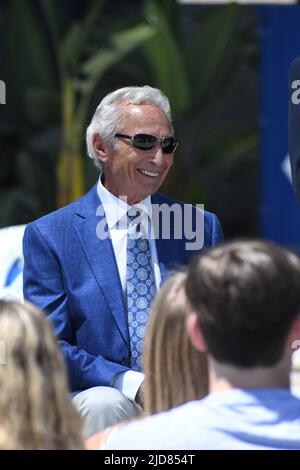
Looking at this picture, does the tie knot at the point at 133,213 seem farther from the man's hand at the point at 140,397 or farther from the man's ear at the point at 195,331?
the man's ear at the point at 195,331

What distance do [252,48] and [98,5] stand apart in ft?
4.54

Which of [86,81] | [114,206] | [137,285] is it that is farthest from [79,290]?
[86,81]

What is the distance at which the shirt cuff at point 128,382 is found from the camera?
303cm

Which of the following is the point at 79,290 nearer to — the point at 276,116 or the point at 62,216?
the point at 62,216

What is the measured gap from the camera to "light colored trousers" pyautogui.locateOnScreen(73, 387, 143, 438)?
9.55 ft

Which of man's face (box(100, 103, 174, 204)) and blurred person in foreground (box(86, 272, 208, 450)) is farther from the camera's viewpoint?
man's face (box(100, 103, 174, 204))

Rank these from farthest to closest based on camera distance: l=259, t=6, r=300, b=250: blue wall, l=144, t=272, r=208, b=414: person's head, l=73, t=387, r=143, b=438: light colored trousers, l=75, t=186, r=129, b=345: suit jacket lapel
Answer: l=259, t=6, r=300, b=250: blue wall, l=75, t=186, r=129, b=345: suit jacket lapel, l=73, t=387, r=143, b=438: light colored trousers, l=144, t=272, r=208, b=414: person's head

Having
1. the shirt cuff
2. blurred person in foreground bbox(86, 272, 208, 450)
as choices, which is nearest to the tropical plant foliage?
the shirt cuff

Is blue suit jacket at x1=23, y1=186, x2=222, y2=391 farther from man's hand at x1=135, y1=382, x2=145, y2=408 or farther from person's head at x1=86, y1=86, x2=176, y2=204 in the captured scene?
person's head at x1=86, y1=86, x2=176, y2=204

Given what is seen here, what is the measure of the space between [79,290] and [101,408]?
1.24ft

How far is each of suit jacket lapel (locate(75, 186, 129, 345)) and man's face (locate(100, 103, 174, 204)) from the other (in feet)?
0.39

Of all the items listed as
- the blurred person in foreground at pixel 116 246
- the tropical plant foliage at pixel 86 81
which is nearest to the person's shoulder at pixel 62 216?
the blurred person in foreground at pixel 116 246

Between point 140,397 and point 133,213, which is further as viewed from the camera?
point 133,213

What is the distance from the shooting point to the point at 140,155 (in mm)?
3199
